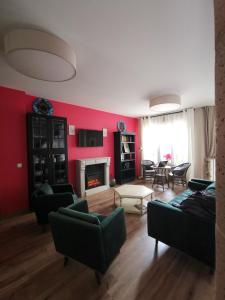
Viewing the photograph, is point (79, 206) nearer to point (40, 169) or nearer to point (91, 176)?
point (40, 169)

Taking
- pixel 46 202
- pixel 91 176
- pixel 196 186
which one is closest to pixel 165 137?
pixel 196 186

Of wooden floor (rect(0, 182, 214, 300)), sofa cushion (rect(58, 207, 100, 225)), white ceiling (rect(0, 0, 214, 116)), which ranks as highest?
white ceiling (rect(0, 0, 214, 116))

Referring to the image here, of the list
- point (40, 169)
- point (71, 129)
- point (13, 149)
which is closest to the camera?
point (13, 149)

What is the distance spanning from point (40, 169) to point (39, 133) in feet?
2.68

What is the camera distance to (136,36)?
1.75 metres

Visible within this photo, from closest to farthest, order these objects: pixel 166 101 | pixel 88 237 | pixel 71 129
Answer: pixel 88 237, pixel 166 101, pixel 71 129

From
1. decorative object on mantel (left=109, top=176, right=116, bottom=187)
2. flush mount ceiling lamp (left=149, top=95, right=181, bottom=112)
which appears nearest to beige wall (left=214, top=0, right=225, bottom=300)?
flush mount ceiling lamp (left=149, top=95, right=181, bottom=112)

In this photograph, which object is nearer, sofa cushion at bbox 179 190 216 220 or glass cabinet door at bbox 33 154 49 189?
sofa cushion at bbox 179 190 216 220

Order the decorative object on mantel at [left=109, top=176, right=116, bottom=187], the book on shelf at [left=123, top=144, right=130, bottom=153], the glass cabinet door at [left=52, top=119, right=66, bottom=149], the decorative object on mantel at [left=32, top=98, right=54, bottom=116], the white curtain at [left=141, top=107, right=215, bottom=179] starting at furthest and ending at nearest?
the book on shelf at [left=123, top=144, right=130, bottom=153], the decorative object on mantel at [left=109, top=176, right=116, bottom=187], the white curtain at [left=141, top=107, right=215, bottom=179], the glass cabinet door at [left=52, top=119, right=66, bottom=149], the decorative object on mantel at [left=32, top=98, right=54, bottom=116]

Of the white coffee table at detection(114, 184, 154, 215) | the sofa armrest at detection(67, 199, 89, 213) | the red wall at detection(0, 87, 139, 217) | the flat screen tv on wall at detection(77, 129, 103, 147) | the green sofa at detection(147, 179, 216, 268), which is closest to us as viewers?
the green sofa at detection(147, 179, 216, 268)

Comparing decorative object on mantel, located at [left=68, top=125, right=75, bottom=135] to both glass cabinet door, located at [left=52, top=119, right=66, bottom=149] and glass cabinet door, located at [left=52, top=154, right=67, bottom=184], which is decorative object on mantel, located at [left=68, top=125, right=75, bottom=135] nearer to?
glass cabinet door, located at [left=52, top=119, right=66, bottom=149]

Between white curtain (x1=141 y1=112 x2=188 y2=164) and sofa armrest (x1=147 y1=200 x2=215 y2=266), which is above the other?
white curtain (x1=141 y1=112 x2=188 y2=164)

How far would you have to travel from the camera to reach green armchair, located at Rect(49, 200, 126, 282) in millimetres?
1565

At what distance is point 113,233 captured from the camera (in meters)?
1.77
